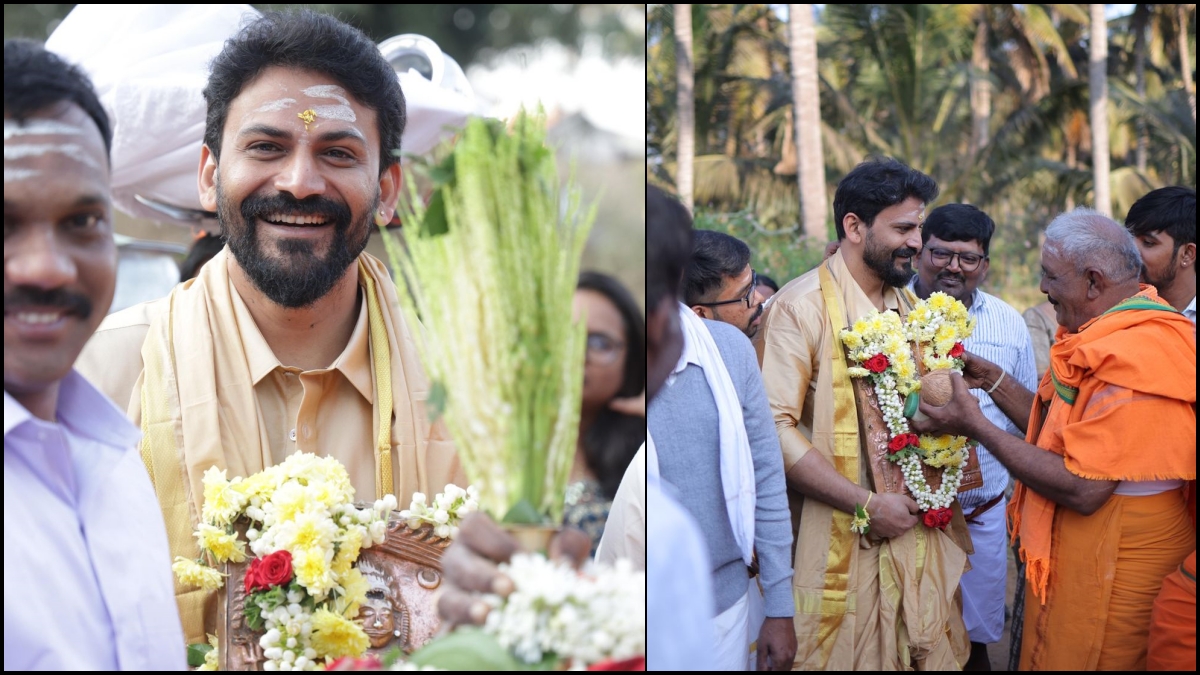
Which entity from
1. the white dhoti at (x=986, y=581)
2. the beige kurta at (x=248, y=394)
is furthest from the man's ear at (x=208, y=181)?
the white dhoti at (x=986, y=581)

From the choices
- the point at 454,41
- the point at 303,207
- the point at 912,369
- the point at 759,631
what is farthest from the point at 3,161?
the point at 454,41

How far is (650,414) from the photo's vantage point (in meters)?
2.40

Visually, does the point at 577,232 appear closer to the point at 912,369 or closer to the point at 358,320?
the point at 358,320

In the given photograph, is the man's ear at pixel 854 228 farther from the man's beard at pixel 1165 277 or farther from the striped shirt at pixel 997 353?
the striped shirt at pixel 997 353

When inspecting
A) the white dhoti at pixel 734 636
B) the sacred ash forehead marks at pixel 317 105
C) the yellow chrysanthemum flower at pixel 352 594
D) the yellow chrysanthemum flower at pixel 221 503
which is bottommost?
the white dhoti at pixel 734 636

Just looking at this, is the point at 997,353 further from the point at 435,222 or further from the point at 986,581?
the point at 435,222

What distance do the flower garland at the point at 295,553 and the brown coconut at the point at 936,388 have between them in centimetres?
184

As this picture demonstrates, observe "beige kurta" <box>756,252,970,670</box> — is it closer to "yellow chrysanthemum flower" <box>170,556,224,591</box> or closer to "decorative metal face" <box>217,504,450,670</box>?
"decorative metal face" <box>217,504,450,670</box>

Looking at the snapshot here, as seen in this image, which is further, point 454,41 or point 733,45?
point 733,45

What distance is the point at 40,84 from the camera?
4.99ft

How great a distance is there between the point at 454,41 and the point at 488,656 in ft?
28.6

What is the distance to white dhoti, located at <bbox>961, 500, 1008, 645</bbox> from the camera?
4152 mm

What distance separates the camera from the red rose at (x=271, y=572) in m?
1.89

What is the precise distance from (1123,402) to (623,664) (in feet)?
Result: 5.87
